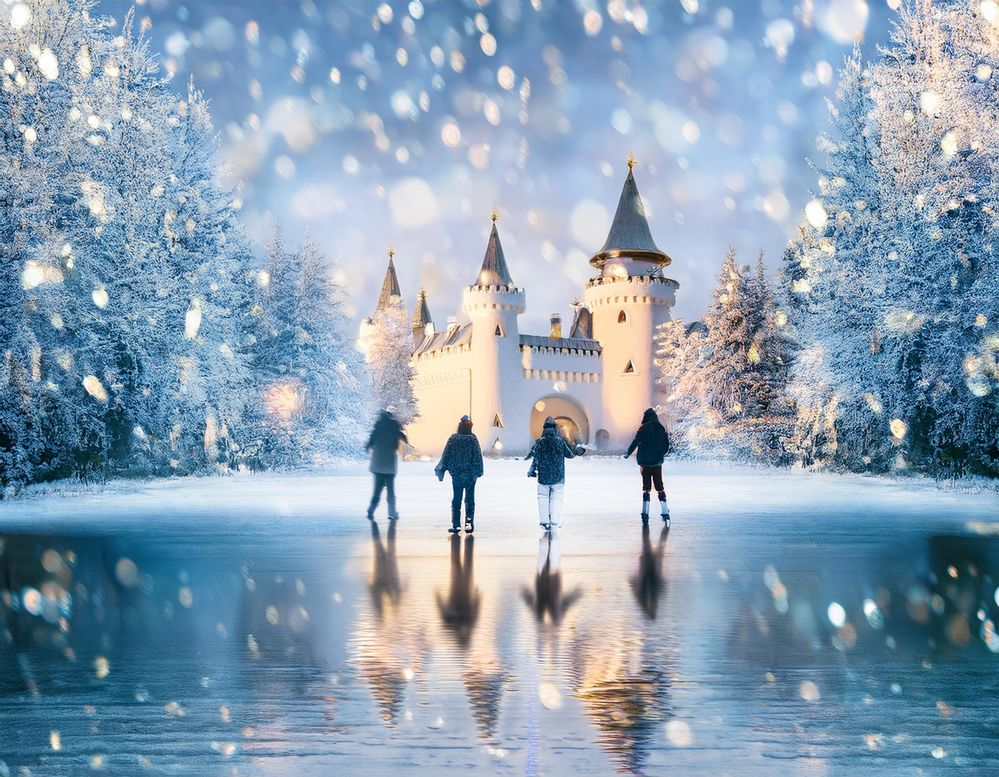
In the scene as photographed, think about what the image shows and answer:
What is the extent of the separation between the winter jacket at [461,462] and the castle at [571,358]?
188ft

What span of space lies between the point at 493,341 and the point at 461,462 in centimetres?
6024

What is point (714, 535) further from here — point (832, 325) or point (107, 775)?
point (832, 325)

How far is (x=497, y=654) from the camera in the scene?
19.2 ft

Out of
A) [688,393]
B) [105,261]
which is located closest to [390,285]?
[688,393]

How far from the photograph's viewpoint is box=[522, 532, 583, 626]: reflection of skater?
725 centimetres

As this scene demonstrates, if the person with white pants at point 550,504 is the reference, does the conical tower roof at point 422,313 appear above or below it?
above

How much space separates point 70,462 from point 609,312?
56.9 m

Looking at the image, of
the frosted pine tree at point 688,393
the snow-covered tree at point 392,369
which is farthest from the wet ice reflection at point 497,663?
the snow-covered tree at point 392,369

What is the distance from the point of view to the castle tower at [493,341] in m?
72.6

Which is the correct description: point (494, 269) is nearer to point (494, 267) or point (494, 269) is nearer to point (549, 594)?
point (494, 267)

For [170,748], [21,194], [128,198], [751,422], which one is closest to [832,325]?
[751,422]

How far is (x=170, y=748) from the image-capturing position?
13.2 feet

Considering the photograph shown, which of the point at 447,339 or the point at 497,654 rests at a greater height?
the point at 447,339

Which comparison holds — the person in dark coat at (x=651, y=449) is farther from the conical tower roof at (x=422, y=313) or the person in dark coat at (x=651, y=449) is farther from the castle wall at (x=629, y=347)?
the conical tower roof at (x=422, y=313)
